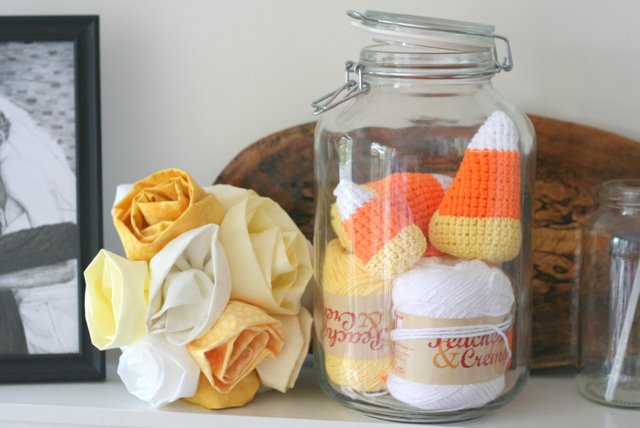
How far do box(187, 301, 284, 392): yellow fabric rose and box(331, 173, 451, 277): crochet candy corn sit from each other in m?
0.10

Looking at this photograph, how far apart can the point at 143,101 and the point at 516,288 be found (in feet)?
1.22

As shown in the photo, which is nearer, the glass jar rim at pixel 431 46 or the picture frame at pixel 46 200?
the glass jar rim at pixel 431 46

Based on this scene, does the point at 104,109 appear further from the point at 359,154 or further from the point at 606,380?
the point at 606,380

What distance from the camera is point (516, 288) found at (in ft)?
2.22

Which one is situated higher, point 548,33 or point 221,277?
point 548,33

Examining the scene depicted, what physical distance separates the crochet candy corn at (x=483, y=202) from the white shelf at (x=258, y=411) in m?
0.13

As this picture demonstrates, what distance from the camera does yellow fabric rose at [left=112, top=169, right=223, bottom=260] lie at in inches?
Result: 26.3

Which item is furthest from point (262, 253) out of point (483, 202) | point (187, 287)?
point (483, 202)

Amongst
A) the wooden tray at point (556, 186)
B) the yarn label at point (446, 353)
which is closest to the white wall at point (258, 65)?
the wooden tray at point (556, 186)

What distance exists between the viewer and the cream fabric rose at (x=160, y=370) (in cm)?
66

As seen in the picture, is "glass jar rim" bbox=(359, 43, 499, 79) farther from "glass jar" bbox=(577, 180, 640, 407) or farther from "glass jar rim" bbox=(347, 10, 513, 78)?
"glass jar" bbox=(577, 180, 640, 407)

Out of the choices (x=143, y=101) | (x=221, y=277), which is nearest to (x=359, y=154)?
(x=221, y=277)

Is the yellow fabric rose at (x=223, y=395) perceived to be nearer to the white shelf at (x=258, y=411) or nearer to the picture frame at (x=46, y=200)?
the white shelf at (x=258, y=411)

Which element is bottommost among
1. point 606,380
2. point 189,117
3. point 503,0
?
point 606,380
